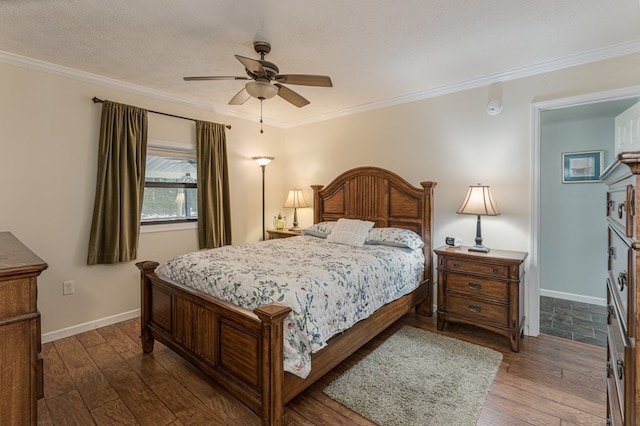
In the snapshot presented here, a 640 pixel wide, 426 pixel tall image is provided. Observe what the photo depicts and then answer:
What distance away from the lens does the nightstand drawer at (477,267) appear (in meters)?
2.76

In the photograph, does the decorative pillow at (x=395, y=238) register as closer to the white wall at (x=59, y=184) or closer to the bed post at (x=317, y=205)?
the bed post at (x=317, y=205)

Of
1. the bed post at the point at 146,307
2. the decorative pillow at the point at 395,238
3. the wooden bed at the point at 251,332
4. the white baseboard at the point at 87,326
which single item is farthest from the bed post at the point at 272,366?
the white baseboard at the point at 87,326

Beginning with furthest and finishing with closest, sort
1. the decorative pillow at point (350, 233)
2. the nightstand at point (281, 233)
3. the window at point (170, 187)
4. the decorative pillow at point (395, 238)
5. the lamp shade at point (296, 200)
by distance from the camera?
1. the lamp shade at point (296, 200)
2. the nightstand at point (281, 233)
3. the window at point (170, 187)
4. the decorative pillow at point (350, 233)
5. the decorative pillow at point (395, 238)

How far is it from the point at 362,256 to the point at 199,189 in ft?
7.53

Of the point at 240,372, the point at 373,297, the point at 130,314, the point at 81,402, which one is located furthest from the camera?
the point at 130,314

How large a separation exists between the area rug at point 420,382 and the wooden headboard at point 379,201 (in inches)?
39.8

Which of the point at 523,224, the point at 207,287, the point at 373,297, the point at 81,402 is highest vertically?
the point at 523,224

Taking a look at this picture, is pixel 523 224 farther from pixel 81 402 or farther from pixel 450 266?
pixel 81 402

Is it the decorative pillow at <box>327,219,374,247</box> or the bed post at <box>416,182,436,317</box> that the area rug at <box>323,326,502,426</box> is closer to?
the bed post at <box>416,182,436,317</box>

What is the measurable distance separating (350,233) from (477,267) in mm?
1317

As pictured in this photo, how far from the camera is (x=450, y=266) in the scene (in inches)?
120

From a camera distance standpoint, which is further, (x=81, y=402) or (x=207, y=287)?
(x=207, y=287)

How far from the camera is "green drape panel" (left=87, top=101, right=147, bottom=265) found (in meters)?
3.15

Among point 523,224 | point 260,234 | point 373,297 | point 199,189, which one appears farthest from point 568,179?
point 199,189
